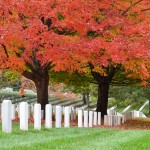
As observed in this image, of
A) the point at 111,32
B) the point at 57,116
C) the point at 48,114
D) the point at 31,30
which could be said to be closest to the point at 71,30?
the point at 111,32

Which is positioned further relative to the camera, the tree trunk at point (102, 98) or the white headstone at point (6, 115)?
the tree trunk at point (102, 98)

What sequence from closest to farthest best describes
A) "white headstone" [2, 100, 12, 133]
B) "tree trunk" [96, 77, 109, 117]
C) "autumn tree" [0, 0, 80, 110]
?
"white headstone" [2, 100, 12, 133], "autumn tree" [0, 0, 80, 110], "tree trunk" [96, 77, 109, 117]

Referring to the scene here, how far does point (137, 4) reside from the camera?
19.8m

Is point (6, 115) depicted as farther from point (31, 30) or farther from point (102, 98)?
point (102, 98)

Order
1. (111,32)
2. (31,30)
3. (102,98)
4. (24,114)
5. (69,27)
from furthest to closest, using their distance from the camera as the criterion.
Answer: (102,98)
(111,32)
(69,27)
(31,30)
(24,114)

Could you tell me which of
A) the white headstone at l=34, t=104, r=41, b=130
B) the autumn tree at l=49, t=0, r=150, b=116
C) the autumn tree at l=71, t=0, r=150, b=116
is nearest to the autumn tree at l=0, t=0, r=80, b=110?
the autumn tree at l=49, t=0, r=150, b=116

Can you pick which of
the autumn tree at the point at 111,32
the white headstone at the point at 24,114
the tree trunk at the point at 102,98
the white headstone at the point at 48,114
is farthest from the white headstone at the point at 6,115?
the tree trunk at the point at 102,98

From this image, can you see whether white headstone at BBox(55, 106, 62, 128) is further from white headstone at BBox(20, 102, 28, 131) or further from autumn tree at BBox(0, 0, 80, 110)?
autumn tree at BBox(0, 0, 80, 110)

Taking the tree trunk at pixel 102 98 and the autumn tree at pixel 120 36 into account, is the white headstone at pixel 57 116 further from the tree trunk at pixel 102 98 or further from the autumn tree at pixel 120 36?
the tree trunk at pixel 102 98

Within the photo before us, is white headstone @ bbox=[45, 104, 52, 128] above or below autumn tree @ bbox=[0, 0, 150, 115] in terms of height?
below

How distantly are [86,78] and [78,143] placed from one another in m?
22.0

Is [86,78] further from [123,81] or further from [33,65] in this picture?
[33,65]

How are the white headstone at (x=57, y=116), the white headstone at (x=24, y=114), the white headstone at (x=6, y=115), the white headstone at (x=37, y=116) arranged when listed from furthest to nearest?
the white headstone at (x=57, y=116) → the white headstone at (x=37, y=116) → the white headstone at (x=24, y=114) → the white headstone at (x=6, y=115)

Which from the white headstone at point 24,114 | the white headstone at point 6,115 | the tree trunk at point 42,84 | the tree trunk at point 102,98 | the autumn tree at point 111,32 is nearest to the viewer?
the white headstone at point 6,115
